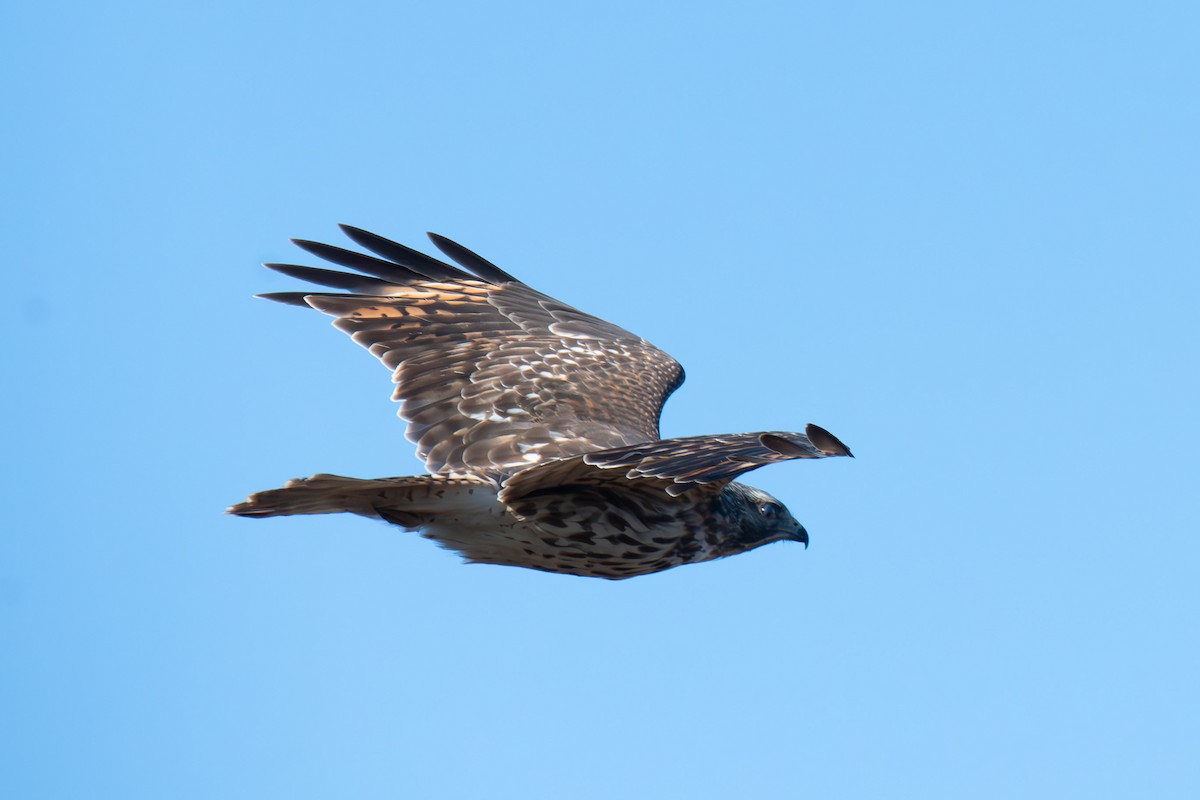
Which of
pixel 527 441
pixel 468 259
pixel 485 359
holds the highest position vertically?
pixel 468 259

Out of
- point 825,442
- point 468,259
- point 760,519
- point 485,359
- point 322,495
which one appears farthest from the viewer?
point 468,259

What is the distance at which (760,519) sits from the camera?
8.77 m

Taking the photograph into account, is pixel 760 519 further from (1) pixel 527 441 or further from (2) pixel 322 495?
(2) pixel 322 495

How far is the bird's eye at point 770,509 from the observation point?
8812 millimetres

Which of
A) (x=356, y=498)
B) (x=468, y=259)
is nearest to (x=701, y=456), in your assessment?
(x=356, y=498)

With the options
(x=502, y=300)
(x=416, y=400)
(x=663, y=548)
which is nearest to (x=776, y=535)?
(x=663, y=548)

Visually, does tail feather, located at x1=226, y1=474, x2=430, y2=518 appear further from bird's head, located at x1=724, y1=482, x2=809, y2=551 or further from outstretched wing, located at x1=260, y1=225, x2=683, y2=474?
bird's head, located at x1=724, y1=482, x2=809, y2=551

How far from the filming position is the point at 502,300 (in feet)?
35.6

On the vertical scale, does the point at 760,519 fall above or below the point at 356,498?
above

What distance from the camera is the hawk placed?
24.4 ft

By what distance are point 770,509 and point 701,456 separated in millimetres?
2285

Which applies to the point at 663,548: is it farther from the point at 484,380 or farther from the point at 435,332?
the point at 435,332

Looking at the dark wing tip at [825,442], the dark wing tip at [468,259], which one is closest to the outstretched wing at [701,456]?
the dark wing tip at [825,442]

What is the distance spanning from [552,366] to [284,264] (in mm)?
1851
